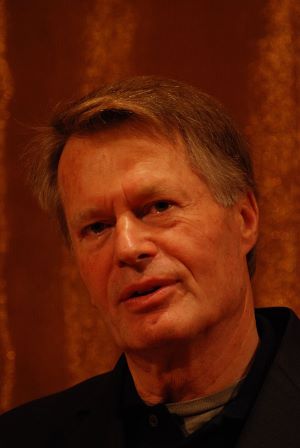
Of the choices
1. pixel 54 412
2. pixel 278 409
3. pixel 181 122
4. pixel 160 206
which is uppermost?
pixel 181 122

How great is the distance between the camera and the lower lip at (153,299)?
1224 millimetres

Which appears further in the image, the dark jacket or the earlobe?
the earlobe

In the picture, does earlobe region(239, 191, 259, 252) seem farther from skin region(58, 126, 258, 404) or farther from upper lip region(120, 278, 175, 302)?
upper lip region(120, 278, 175, 302)

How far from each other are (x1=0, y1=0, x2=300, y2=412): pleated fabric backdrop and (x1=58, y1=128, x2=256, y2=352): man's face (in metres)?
0.35

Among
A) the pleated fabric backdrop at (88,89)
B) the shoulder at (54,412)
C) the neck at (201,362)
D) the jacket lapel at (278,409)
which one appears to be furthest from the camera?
the pleated fabric backdrop at (88,89)

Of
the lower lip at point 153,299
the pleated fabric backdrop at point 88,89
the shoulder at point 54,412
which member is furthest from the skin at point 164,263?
the pleated fabric backdrop at point 88,89

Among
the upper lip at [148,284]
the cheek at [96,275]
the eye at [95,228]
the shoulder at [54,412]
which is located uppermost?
the eye at [95,228]

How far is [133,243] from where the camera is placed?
1.24 metres

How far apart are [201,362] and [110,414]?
231 millimetres

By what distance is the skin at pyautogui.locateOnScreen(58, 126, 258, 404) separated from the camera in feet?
4.06

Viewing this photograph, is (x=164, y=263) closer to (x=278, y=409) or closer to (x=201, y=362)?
(x=201, y=362)

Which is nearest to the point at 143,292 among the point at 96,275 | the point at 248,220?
the point at 96,275

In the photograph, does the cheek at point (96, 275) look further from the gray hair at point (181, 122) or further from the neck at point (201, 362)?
the gray hair at point (181, 122)

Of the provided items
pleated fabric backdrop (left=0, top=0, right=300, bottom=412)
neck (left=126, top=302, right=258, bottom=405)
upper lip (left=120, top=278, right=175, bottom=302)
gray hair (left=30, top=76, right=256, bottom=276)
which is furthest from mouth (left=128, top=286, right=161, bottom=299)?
pleated fabric backdrop (left=0, top=0, right=300, bottom=412)
